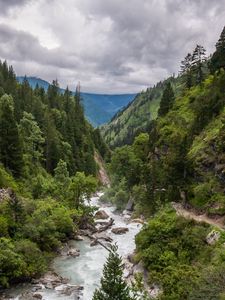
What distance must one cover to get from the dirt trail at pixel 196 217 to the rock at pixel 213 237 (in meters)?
3.03

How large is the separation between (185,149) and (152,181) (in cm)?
1294

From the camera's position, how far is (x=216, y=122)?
227 ft

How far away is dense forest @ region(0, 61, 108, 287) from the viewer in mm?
46500

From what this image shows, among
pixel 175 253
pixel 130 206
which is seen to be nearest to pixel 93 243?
pixel 175 253

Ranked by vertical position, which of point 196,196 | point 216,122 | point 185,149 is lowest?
point 196,196

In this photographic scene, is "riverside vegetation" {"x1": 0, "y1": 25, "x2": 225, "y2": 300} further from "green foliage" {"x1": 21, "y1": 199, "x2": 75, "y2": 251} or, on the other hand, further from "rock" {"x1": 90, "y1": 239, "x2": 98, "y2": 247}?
"rock" {"x1": 90, "y1": 239, "x2": 98, "y2": 247}

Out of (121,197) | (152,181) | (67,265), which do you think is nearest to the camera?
(67,265)

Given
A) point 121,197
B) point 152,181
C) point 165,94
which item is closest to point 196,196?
point 152,181

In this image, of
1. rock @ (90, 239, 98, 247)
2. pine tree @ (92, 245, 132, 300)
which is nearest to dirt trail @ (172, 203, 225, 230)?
rock @ (90, 239, 98, 247)

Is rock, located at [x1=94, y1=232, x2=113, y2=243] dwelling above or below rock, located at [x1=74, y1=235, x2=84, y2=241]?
above

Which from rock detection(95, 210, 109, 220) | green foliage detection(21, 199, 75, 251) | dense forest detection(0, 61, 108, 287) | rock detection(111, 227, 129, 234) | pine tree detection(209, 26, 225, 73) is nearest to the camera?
dense forest detection(0, 61, 108, 287)

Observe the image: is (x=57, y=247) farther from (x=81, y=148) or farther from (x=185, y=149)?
(x=81, y=148)

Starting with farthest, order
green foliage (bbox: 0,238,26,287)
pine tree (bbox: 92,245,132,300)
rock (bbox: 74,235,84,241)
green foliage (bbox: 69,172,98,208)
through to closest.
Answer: green foliage (bbox: 69,172,98,208) < rock (bbox: 74,235,84,241) < green foliage (bbox: 0,238,26,287) < pine tree (bbox: 92,245,132,300)

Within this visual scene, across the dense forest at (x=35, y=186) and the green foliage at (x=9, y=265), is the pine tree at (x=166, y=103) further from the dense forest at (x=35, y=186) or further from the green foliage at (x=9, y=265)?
the green foliage at (x=9, y=265)
